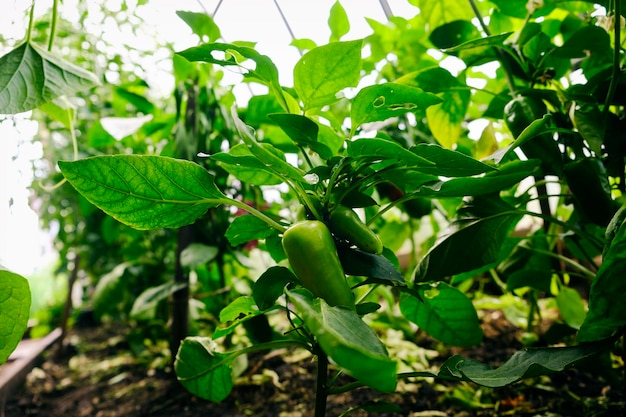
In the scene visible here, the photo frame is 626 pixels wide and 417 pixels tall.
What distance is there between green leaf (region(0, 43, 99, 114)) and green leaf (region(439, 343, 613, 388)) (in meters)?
0.62

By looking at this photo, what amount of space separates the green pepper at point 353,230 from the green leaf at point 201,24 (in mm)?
486

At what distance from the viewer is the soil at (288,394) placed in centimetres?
73

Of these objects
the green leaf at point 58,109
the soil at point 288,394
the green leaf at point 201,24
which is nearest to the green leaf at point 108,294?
the soil at point 288,394

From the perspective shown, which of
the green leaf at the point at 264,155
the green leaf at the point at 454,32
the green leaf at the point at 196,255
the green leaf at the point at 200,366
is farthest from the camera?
the green leaf at the point at 196,255

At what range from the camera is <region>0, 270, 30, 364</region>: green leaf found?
42 cm

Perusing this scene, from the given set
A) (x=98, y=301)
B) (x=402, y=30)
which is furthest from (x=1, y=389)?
(x=402, y=30)

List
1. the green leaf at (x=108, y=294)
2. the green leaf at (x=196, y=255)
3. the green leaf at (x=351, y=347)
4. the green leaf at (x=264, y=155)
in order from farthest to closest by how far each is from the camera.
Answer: the green leaf at (x=108, y=294), the green leaf at (x=196, y=255), the green leaf at (x=264, y=155), the green leaf at (x=351, y=347)

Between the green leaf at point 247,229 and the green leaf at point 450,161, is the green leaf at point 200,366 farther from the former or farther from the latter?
the green leaf at point 450,161

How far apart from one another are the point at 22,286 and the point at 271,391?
64 centimetres

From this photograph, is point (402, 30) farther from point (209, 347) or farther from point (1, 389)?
point (1, 389)

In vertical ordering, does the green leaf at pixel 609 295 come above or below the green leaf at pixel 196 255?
below

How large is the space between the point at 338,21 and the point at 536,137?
1.32ft

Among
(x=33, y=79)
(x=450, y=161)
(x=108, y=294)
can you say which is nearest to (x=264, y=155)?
(x=450, y=161)

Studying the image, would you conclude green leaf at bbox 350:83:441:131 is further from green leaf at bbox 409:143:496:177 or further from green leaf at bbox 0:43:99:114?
green leaf at bbox 0:43:99:114
